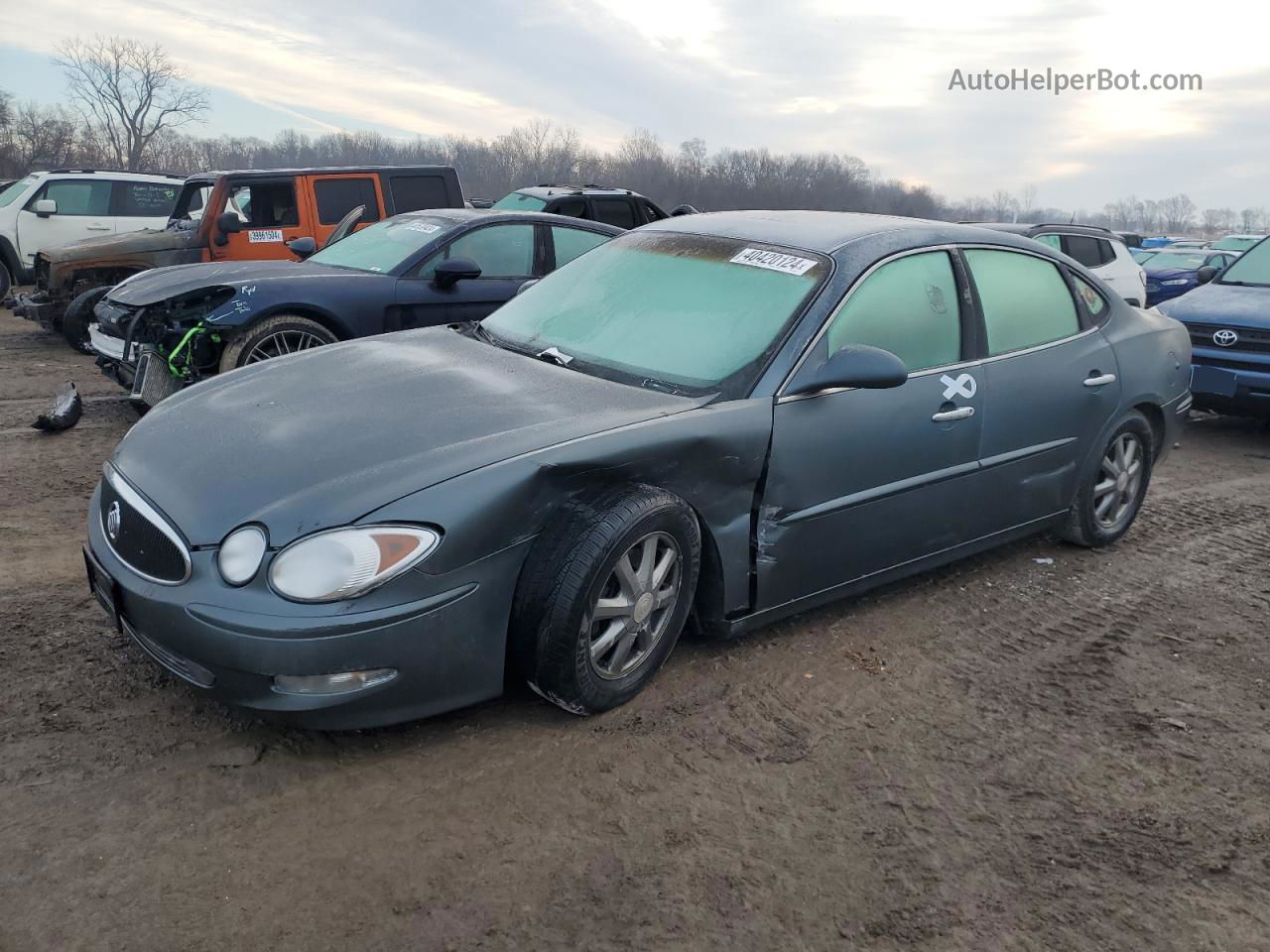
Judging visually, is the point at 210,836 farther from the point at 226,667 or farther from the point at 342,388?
the point at 342,388

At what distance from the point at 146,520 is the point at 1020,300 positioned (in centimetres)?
355

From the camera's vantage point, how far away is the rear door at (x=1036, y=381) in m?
4.22

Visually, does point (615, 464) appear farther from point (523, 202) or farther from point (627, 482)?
point (523, 202)

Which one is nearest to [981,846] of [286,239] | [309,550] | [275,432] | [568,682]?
[568,682]

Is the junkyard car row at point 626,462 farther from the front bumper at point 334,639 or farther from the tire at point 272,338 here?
the tire at point 272,338

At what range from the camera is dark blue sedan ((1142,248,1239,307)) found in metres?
18.6

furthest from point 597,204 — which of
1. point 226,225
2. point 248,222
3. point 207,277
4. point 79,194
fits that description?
point 79,194

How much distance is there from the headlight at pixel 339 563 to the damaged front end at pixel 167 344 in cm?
403

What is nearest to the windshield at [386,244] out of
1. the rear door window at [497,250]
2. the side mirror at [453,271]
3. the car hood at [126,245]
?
the rear door window at [497,250]

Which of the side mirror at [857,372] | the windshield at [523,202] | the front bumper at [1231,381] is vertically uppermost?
the windshield at [523,202]

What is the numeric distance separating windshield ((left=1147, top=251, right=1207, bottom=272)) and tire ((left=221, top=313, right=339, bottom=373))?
19208 millimetres

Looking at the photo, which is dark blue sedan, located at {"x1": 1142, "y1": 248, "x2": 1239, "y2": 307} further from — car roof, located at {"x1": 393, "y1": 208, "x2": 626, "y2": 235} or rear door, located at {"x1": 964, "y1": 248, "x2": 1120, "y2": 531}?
rear door, located at {"x1": 964, "y1": 248, "x2": 1120, "y2": 531}

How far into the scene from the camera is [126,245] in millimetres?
10430

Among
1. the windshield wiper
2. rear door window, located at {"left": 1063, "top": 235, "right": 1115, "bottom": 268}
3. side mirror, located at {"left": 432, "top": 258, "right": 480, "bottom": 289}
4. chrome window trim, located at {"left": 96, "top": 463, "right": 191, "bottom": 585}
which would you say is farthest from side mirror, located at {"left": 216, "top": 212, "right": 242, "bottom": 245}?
rear door window, located at {"left": 1063, "top": 235, "right": 1115, "bottom": 268}
